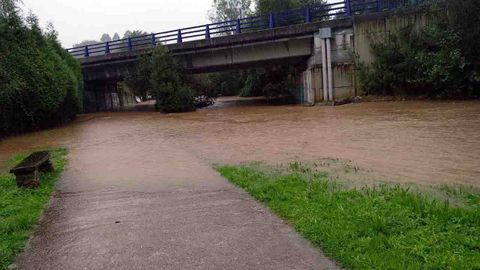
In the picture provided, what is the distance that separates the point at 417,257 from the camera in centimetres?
383

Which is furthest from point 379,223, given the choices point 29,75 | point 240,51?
point 240,51

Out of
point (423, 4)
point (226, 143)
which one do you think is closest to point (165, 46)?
point (423, 4)

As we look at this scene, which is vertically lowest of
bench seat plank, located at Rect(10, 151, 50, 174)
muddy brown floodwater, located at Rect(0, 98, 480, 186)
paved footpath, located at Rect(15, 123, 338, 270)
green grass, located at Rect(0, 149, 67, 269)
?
muddy brown floodwater, located at Rect(0, 98, 480, 186)

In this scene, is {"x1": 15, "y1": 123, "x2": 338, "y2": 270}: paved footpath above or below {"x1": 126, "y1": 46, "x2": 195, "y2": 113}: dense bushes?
below

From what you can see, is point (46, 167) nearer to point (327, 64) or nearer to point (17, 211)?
point (17, 211)

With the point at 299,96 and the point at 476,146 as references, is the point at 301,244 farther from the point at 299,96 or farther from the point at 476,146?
the point at 299,96

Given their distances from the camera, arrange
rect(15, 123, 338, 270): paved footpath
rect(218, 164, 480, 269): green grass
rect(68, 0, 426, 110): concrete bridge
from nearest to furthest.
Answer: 1. rect(218, 164, 480, 269): green grass
2. rect(15, 123, 338, 270): paved footpath
3. rect(68, 0, 426, 110): concrete bridge

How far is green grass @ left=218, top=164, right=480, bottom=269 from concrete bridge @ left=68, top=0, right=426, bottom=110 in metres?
21.0

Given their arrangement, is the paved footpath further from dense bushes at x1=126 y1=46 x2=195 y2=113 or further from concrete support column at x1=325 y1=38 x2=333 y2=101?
dense bushes at x1=126 y1=46 x2=195 y2=113

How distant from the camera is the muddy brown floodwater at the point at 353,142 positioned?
849 centimetres

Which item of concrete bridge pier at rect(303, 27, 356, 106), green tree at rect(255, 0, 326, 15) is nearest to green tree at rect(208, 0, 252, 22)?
green tree at rect(255, 0, 326, 15)

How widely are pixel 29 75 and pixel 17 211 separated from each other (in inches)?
663

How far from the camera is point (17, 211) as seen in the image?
628 cm

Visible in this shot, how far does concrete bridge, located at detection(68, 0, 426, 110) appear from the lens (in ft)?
86.5
